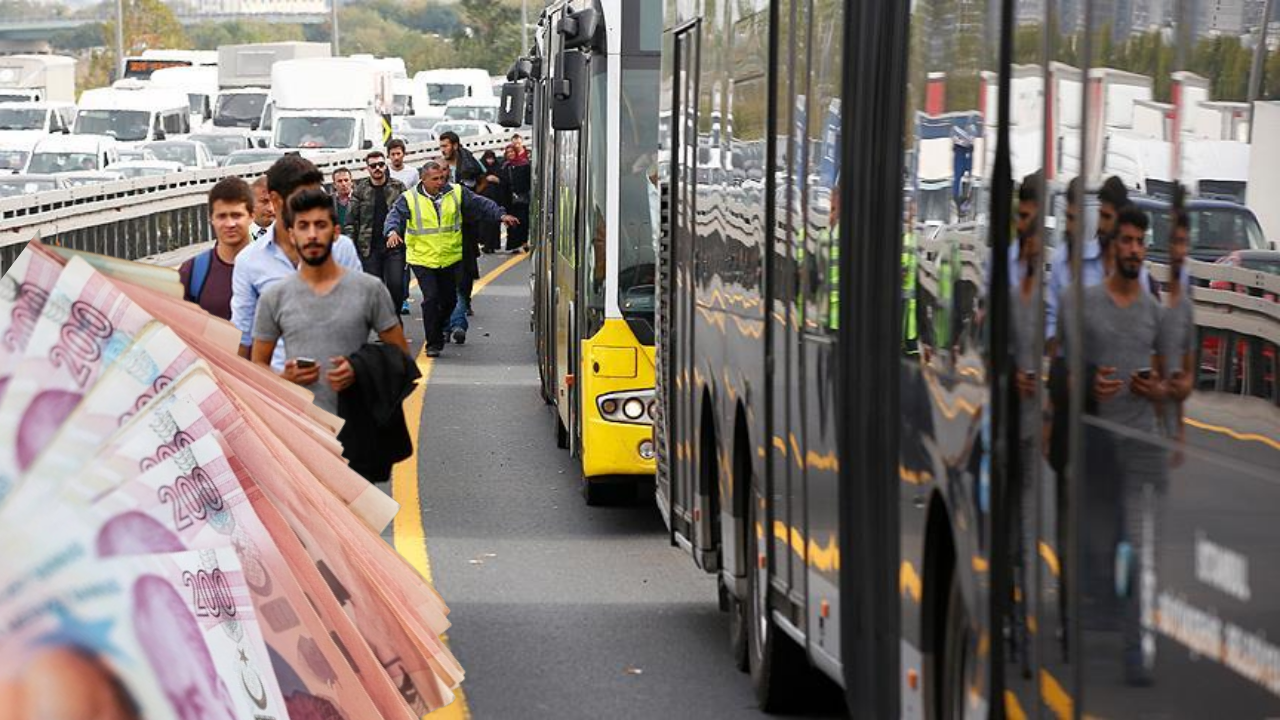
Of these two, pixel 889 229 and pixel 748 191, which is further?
pixel 748 191

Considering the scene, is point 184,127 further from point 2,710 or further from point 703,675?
point 2,710

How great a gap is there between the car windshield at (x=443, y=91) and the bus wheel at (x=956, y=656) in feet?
269

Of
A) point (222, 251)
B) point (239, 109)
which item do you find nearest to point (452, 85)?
point (239, 109)

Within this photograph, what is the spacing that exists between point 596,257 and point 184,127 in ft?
160

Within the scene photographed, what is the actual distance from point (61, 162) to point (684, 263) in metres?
36.5

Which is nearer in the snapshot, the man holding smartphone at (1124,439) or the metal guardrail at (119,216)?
the man holding smartphone at (1124,439)

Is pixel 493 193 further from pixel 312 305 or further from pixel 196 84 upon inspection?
pixel 196 84

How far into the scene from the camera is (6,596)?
504 cm

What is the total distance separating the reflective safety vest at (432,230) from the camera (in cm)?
2491

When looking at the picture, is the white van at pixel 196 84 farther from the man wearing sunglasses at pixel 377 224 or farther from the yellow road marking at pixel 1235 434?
the yellow road marking at pixel 1235 434

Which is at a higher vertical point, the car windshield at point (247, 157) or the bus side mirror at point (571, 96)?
the bus side mirror at point (571, 96)

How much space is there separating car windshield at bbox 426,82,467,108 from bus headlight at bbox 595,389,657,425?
7352cm

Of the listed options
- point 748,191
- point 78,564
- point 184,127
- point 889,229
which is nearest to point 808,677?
point 748,191

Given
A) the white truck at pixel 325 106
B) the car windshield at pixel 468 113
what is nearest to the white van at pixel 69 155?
the white truck at pixel 325 106
